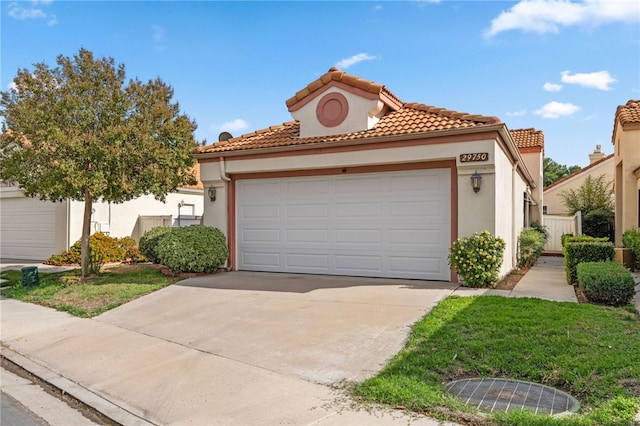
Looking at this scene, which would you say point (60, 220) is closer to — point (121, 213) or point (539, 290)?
point (121, 213)

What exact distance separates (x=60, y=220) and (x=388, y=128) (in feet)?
42.8

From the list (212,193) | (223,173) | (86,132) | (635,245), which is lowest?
(635,245)

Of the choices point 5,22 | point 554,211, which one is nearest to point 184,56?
point 5,22

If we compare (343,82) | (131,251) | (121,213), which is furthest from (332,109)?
(121,213)

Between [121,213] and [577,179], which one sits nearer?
[121,213]

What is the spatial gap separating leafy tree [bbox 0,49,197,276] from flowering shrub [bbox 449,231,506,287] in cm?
708

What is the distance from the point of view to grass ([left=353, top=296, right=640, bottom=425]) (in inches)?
159

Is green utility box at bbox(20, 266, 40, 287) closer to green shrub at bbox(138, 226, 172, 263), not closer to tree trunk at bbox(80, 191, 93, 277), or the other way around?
tree trunk at bbox(80, 191, 93, 277)

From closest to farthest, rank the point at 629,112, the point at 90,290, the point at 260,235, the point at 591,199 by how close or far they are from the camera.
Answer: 1. the point at 90,290
2. the point at 260,235
3. the point at 629,112
4. the point at 591,199

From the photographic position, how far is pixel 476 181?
9.61 metres

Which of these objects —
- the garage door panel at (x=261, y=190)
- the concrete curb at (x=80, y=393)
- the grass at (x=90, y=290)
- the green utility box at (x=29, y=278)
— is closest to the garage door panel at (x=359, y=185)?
the garage door panel at (x=261, y=190)

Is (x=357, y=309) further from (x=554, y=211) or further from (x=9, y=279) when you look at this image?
(x=554, y=211)

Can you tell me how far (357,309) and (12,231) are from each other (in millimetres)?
17707

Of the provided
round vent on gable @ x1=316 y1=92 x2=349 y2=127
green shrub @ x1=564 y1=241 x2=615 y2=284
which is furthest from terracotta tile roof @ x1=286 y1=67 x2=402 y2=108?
green shrub @ x1=564 y1=241 x2=615 y2=284
